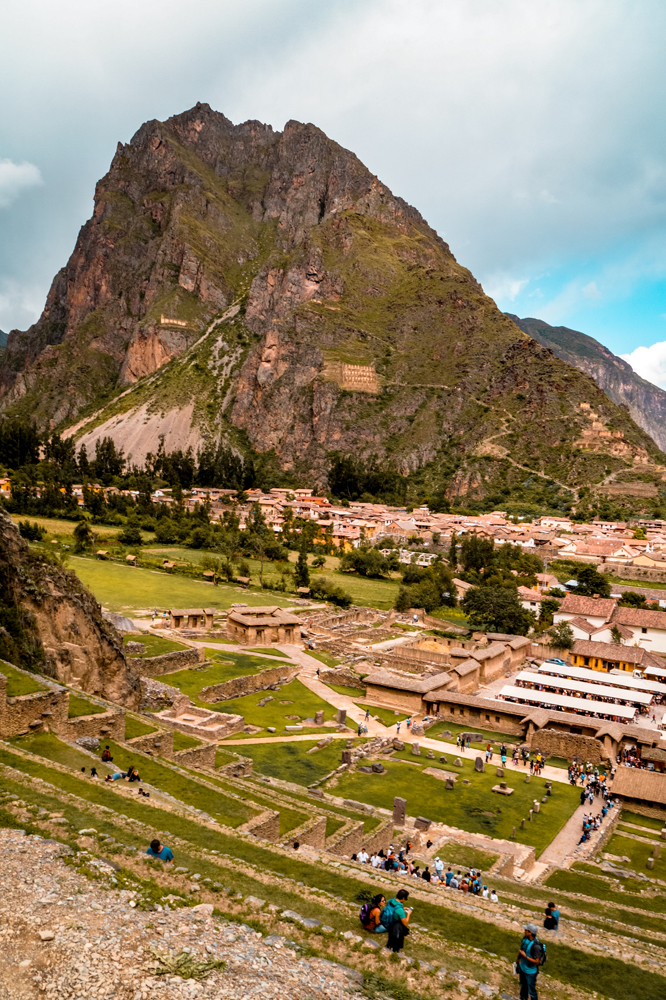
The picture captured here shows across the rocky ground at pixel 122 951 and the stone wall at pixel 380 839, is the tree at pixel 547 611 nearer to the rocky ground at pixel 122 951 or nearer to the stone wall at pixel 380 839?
the stone wall at pixel 380 839

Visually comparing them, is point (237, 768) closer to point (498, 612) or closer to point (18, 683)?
point (18, 683)

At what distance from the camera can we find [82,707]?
20375 mm

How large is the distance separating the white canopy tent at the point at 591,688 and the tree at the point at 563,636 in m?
9.16

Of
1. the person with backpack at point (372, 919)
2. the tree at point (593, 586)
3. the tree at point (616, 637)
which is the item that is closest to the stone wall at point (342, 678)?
the tree at point (616, 637)

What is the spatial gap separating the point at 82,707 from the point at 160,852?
983 centimetres

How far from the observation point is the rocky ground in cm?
775

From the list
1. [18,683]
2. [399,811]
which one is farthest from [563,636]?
[18,683]

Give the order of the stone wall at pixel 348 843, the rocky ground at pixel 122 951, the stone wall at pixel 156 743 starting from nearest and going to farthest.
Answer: the rocky ground at pixel 122 951 < the stone wall at pixel 348 843 < the stone wall at pixel 156 743

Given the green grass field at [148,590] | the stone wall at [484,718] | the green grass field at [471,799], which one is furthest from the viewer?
the green grass field at [148,590]

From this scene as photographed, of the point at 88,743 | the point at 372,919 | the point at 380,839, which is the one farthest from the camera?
the point at 380,839

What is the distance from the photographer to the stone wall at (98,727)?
1855cm

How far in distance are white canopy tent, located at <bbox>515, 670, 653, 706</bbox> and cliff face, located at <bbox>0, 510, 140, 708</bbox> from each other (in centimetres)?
2674

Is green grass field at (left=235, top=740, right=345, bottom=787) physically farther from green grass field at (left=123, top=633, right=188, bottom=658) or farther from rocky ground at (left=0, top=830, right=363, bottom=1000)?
rocky ground at (left=0, top=830, right=363, bottom=1000)

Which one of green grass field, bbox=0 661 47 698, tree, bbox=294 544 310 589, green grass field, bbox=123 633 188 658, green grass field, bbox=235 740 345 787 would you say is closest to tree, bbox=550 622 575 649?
tree, bbox=294 544 310 589
